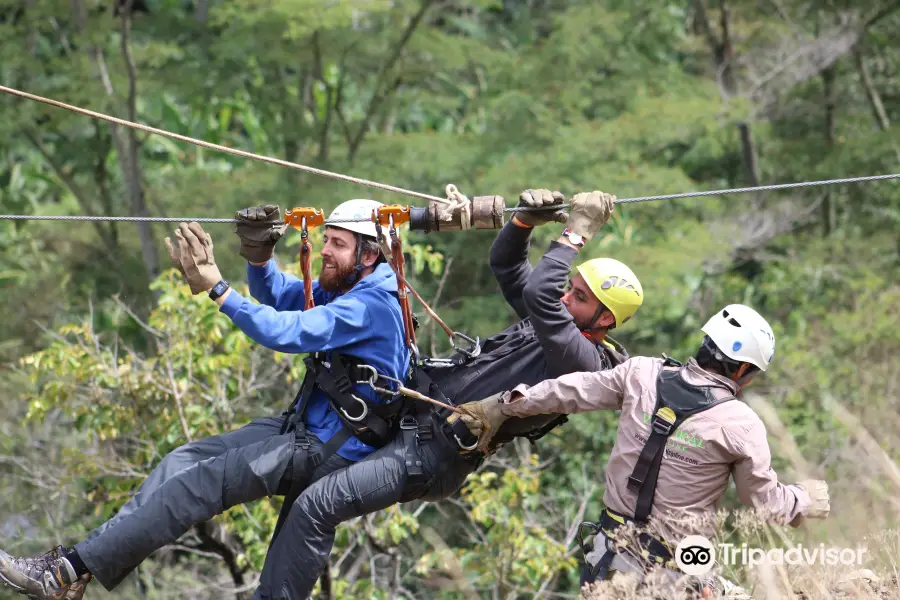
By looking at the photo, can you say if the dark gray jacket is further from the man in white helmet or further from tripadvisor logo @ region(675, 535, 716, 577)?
tripadvisor logo @ region(675, 535, 716, 577)

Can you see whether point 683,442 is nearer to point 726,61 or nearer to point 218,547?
point 218,547

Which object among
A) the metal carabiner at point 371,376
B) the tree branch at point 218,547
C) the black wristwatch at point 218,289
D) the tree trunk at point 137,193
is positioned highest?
the black wristwatch at point 218,289

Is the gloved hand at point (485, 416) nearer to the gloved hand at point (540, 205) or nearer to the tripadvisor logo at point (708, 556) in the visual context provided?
the gloved hand at point (540, 205)

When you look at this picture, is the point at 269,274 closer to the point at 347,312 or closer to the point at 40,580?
the point at 347,312

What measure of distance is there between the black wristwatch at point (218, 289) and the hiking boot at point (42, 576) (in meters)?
1.20

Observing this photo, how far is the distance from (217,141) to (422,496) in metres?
12.9

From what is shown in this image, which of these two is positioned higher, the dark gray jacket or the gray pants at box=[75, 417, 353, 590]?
the dark gray jacket

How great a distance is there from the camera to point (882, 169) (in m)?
14.8

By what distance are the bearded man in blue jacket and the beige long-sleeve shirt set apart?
0.76m

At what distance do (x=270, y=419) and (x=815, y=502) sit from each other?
2.33m

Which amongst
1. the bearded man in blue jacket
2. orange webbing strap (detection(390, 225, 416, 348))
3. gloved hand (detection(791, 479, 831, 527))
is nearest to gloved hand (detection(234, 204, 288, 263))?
the bearded man in blue jacket

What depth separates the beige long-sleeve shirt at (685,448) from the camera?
13.4 feet

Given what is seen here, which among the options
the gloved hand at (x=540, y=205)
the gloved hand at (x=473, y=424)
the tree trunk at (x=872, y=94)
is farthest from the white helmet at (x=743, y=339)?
the tree trunk at (x=872, y=94)

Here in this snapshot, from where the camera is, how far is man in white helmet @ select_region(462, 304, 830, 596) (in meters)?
4.09
